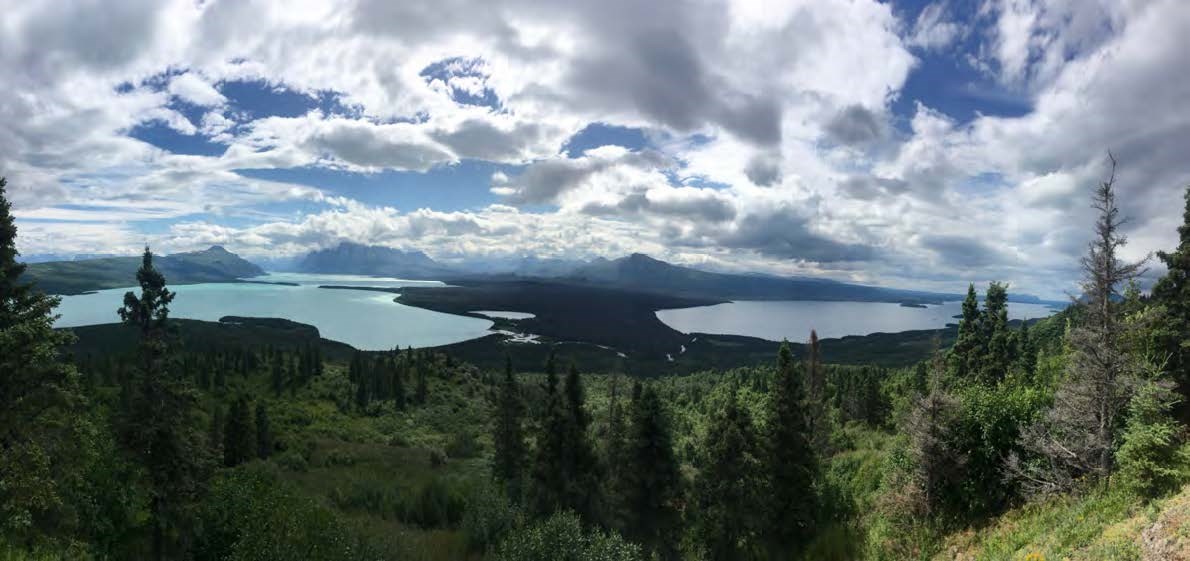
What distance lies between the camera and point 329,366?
15550cm

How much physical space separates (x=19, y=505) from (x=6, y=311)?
7218 mm

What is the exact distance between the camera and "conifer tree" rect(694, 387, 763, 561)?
109 feet

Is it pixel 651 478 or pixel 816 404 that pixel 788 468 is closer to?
pixel 651 478

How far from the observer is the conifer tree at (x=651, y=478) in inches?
1352

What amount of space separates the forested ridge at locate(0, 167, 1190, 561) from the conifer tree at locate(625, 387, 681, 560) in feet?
0.44

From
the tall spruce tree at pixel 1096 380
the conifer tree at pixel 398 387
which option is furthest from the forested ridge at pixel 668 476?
the conifer tree at pixel 398 387

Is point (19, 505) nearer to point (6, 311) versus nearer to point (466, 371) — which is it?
point (6, 311)

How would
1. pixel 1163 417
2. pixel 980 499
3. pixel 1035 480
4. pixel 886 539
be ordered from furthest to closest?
pixel 886 539 → pixel 980 499 → pixel 1035 480 → pixel 1163 417

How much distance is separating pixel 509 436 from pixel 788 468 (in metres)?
24.0

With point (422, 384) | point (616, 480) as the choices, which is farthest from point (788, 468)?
point (422, 384)

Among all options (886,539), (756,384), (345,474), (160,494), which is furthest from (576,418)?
(756,384)

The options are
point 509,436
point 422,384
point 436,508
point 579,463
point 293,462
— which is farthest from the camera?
point 422,384

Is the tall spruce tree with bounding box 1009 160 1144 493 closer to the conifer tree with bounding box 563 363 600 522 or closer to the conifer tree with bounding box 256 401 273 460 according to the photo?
the conifer tree with bounding box 563 363 600 522

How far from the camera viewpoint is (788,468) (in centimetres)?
3209
